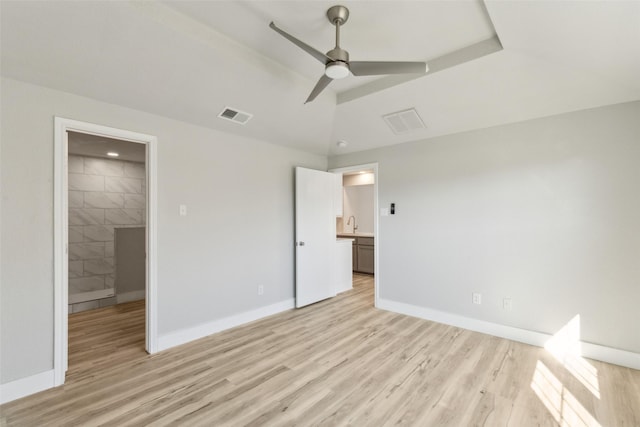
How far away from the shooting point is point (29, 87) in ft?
7.31

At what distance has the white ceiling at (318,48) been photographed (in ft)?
6.25

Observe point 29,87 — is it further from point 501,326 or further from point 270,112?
point 501,326

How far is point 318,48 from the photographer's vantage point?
8.39 feet

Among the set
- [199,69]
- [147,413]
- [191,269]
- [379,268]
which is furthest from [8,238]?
[379,268]

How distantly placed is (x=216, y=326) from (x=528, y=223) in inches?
145

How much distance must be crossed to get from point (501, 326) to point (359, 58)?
10.7 feet

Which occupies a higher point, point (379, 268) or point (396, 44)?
point (396, 44)

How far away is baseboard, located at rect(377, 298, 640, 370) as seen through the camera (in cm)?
260

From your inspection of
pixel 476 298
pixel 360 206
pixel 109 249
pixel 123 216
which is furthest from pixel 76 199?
pixel 476 298

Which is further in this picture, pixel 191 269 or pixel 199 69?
pixel 191 269

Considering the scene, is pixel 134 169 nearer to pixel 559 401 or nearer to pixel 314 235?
→ pixel 314 235

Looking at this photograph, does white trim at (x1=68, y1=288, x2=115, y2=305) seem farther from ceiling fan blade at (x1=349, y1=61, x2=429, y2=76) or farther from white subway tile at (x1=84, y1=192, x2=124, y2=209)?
ceiling fan blade at (x1=349, y1=61, x2=429, y2=76)

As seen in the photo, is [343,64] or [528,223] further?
[528,223]

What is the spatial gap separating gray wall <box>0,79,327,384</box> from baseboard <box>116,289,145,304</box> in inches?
91.2
